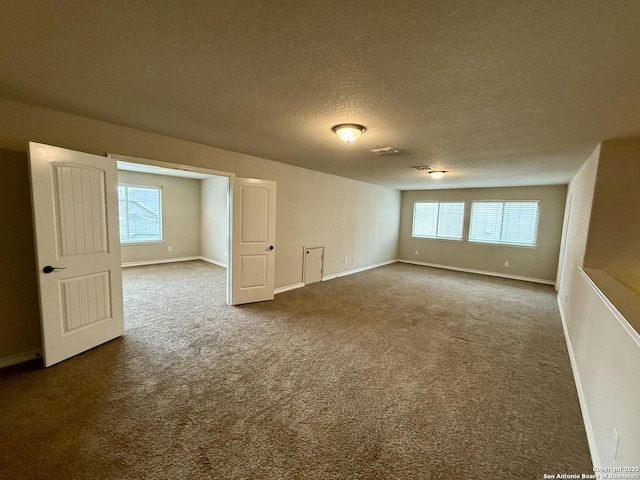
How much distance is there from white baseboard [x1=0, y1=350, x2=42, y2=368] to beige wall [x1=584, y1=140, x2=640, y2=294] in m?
5.86

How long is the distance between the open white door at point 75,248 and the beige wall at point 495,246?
763 cm

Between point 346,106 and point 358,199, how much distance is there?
4578mm

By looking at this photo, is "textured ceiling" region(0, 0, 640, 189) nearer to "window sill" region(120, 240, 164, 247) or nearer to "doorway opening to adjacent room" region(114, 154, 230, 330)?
"doorway opening to adjacent room" region(114, 154, 230, 330)

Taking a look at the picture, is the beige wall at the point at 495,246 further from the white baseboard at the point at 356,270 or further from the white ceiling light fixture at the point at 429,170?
the white ceiling light fixture at the point at 429,170

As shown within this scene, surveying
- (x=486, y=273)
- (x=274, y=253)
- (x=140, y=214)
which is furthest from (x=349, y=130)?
(x=140, y=214)

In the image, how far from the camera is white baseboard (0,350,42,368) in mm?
2410

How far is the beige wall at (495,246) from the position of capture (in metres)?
6.12

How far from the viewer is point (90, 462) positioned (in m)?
1.53

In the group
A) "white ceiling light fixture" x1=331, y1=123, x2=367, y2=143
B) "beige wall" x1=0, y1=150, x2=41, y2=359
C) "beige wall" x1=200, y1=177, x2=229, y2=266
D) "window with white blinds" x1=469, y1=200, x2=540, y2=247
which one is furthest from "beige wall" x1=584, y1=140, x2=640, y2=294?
"beige wall" x1=200, y1=177, x2=229, y2=266

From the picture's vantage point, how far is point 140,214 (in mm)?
6812

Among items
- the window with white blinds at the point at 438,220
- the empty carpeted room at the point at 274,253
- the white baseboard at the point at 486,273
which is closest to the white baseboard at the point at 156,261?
the empty carpeted room at the point at 274,253

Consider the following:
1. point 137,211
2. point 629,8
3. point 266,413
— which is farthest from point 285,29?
point 137,211

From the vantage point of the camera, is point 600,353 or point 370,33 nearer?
point 370,33

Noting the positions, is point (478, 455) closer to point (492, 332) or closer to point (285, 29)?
point (492, 332)
